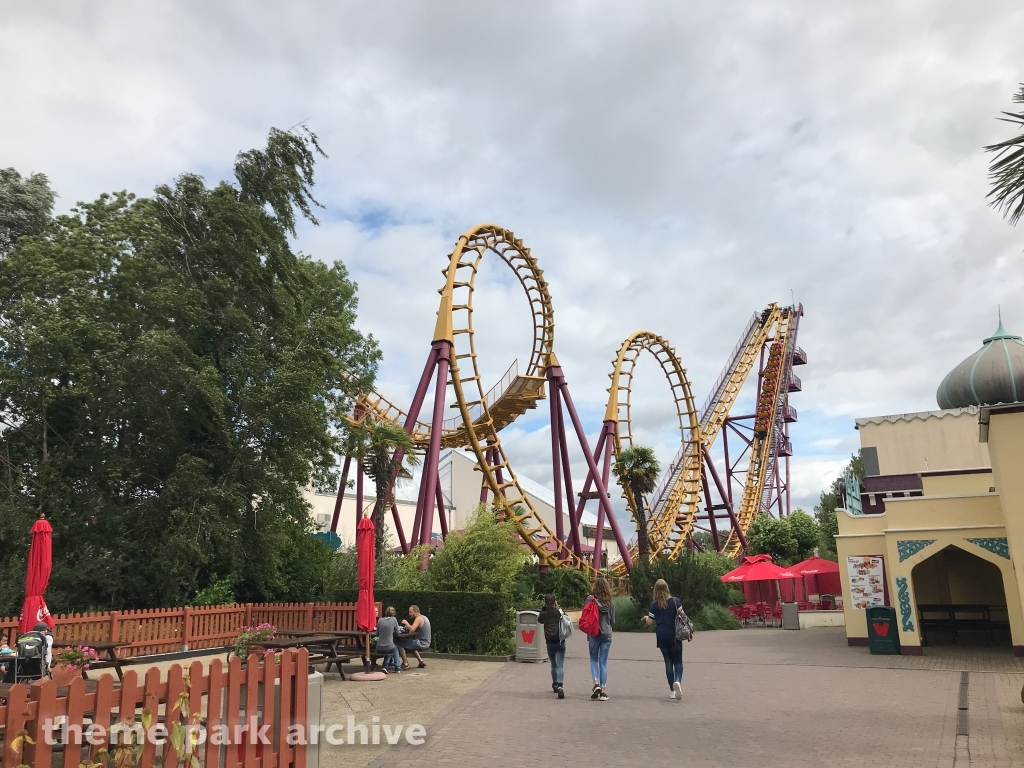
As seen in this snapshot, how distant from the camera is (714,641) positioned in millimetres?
17516

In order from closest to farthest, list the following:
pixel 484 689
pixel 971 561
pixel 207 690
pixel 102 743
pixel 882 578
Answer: pixel 102 743
pixel 207 690
pixel 484 689
pixel 882 578
pixel 971 561

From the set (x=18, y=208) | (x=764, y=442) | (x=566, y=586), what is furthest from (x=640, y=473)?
(x=18, y=208)

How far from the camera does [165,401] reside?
1595cm

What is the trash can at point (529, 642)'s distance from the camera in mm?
13398

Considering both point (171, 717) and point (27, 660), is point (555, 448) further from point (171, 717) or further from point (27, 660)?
point (171, 717)

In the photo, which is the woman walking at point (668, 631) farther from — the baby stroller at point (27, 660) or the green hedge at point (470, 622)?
the baby stroller at point (27, 660)

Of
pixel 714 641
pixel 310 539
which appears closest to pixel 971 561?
pixel 714 641

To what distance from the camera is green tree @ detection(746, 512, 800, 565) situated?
1330 inches

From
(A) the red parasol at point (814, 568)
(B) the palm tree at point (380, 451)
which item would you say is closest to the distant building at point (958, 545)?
(A) the red parasol at point (814, 568)

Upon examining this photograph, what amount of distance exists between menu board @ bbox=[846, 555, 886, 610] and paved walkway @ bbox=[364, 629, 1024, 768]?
1226mm

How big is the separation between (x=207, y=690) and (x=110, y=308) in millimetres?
15599

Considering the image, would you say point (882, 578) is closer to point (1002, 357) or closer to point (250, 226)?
point (1002, 357)

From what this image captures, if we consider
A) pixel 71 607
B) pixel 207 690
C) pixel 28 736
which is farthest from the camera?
pixel 71 607

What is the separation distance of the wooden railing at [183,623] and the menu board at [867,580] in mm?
9120
